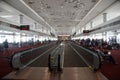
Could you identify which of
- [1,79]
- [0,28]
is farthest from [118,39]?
[1,79]

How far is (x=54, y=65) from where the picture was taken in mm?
13086

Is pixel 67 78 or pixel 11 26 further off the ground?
pixel 11 26

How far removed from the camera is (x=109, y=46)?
27562 millimetres

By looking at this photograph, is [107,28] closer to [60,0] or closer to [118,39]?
[60,0]

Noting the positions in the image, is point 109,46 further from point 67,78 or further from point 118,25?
point 67,78

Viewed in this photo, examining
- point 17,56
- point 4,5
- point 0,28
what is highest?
point 4,5

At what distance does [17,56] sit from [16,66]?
89 centimetres

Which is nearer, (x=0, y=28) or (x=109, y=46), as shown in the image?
(x=0, y=28)

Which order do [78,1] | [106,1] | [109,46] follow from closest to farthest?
[106,1] → [78,1] → [109,46]

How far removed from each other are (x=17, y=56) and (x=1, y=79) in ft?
14.2

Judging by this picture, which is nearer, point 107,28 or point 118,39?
point 107,28

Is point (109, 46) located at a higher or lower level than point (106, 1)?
lower

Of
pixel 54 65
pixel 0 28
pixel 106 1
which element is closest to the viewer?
pixel 54 65

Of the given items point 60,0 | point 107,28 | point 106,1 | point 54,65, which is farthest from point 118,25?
point 54,65
